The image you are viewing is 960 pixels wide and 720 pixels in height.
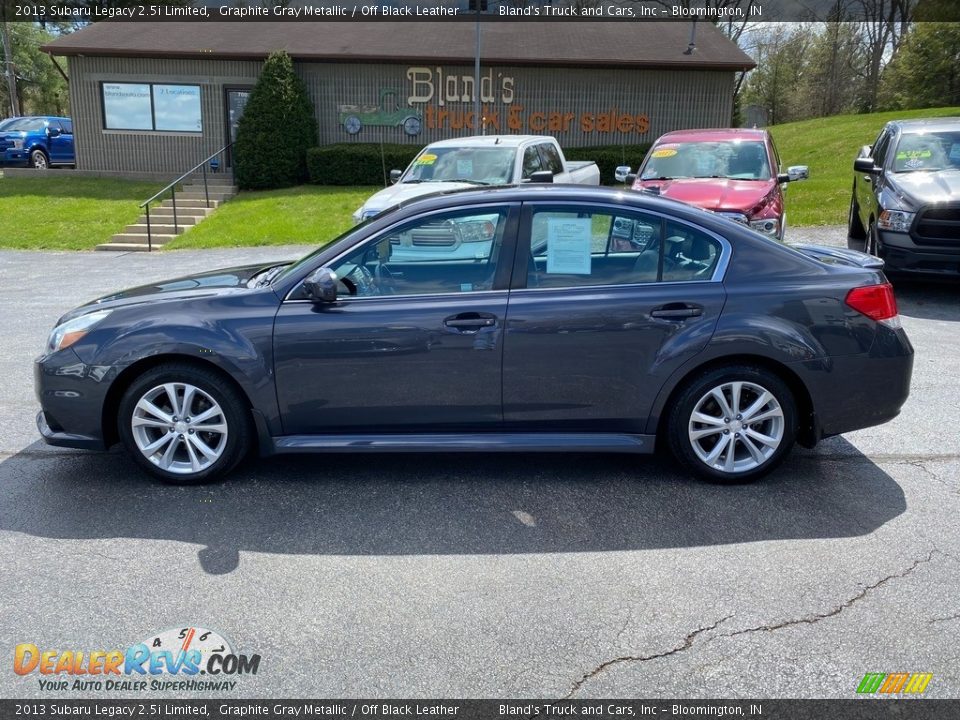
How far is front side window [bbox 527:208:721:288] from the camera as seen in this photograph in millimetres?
4680

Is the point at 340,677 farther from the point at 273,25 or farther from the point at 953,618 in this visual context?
the point at 273,25

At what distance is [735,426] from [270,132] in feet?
65.8

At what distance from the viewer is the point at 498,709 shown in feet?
9.69

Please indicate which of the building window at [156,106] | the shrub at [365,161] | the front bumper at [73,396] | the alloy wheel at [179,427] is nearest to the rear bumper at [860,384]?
the alloy wheel at [179,427]

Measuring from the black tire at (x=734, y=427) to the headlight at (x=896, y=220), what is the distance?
578 cm

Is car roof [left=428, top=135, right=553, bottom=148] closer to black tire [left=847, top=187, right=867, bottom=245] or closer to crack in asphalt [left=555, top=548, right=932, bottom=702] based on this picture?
black tire [left=847, top=187, right=867, bottom=245]

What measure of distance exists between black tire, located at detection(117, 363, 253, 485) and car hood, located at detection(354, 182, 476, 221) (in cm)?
636

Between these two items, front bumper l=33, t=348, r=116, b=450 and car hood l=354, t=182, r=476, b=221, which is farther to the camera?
car hood l=354, t=182, r=476, b=221

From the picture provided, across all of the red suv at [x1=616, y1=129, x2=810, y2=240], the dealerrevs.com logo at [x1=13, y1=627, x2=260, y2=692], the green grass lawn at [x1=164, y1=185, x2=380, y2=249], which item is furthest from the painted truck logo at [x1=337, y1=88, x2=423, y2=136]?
the dealerrevs.com logo at [x1=13, y1=627, x2=260, y2=692]

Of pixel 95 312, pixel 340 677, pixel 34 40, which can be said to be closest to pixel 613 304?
pixel 340 677

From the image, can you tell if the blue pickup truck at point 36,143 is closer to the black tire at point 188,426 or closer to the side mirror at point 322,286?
the black tire at point 188,426

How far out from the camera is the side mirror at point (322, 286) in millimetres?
4527

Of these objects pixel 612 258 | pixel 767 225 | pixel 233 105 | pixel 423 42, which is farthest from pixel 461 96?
pixel 612 258

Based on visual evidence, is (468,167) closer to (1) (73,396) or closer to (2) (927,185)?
(2) (927,185)
